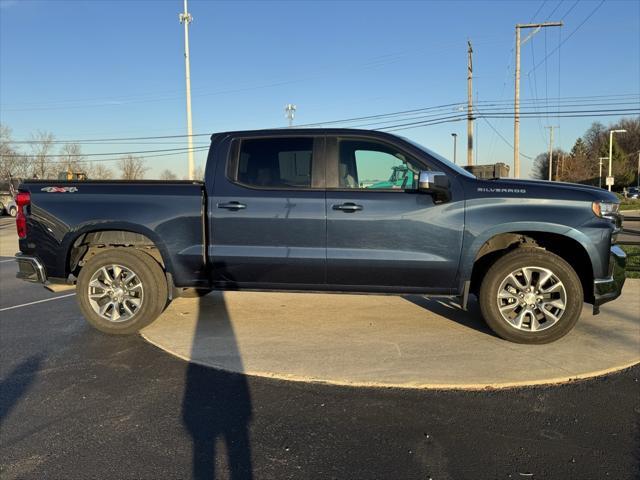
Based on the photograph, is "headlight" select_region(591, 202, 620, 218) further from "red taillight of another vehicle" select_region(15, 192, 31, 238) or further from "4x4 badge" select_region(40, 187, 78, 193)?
"red taillight of another vehicle" select_region(15, 192, 31, 238)

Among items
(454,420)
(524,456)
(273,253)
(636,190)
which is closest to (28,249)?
(273,253)

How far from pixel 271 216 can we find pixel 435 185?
157 centimetres

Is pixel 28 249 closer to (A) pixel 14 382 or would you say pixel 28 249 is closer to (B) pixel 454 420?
(A) pixel 14 382

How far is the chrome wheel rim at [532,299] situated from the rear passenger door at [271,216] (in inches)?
69.4

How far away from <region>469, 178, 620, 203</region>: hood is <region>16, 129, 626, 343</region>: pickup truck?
0.03 ft

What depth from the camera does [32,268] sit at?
5.13 metres

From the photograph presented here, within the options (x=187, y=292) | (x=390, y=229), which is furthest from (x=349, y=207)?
(x=187, y=292)

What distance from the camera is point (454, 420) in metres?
3.22

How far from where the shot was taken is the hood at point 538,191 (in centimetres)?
452

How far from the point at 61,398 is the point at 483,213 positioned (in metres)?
3.82

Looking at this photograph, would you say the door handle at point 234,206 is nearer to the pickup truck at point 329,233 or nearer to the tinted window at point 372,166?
the pickup truck at point 329,233

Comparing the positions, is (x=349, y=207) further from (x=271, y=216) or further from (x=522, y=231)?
(x=522, y=231)

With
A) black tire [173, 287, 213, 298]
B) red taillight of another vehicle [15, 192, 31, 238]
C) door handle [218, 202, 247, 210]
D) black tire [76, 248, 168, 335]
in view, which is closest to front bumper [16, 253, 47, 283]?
red taillight of another vehicle [15, 192, 31, 238]

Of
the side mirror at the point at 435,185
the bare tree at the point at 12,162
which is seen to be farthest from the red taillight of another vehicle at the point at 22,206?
the bare tree at the point at 12,162
